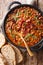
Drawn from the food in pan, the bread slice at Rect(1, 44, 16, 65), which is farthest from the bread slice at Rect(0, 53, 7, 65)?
the food in pan

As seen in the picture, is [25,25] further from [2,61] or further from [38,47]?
[2,61]

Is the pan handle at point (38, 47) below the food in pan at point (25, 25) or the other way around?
below

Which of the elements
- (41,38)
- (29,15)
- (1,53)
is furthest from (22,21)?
(1,53)

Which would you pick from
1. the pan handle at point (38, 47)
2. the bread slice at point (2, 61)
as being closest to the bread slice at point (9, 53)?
the bread slice at point (2, 61)

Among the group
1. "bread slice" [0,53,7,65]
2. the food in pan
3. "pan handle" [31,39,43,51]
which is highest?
Answer: the food in pan

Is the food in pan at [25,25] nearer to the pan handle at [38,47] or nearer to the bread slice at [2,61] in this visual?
the pan handle at [38,47]

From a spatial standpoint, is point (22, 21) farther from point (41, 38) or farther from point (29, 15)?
point (41, 38)

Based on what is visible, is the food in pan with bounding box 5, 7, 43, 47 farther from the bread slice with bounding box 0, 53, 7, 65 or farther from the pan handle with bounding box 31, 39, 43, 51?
the bread slice with bounding box 0, 53, 7, 65
